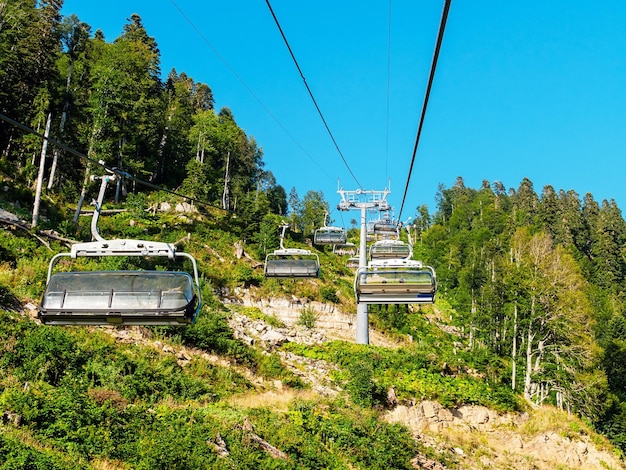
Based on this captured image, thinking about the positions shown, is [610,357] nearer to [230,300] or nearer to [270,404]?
[230,300]

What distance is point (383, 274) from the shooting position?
11859 millimetres

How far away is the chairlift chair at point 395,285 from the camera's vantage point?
11.6m

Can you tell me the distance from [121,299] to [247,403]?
358 inches

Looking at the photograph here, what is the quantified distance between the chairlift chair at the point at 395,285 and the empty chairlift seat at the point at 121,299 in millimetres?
4714

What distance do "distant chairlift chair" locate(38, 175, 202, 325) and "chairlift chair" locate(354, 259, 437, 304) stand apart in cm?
471

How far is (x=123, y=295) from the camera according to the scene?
813 cm

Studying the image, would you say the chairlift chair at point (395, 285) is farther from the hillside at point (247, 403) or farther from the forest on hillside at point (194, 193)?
the forest on hillside at point (194, 193)

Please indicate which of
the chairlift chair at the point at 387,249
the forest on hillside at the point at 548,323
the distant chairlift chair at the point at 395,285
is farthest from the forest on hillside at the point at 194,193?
the distant chairlift chair at the point at 395,285

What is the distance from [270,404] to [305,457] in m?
3.20

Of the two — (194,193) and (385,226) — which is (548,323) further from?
(194,193)

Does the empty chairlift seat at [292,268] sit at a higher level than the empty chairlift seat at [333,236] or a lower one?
lower

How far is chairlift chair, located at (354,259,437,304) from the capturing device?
11602mm

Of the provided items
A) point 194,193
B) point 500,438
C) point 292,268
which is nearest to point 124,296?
point 292,268

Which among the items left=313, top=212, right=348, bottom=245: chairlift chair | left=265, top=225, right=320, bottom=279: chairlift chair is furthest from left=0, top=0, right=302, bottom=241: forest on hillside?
left=265, top=225, right=320, bottom=279: chairlift chair
